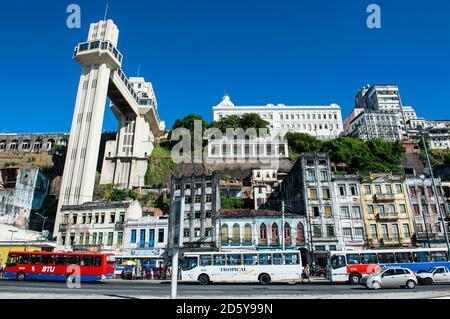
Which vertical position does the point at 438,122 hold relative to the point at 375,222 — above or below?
above

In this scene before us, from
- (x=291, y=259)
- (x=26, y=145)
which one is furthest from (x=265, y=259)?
(x=26, y=145)

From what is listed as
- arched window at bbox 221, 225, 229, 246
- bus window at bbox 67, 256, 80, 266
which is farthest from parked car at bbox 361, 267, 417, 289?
arched window at bbox 221, 225, 229, 246

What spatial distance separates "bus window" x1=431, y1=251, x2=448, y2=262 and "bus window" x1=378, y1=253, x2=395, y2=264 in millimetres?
3437

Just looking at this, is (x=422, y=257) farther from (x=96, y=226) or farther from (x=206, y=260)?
(x=96, y=226)

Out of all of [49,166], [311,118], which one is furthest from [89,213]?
[311,118]

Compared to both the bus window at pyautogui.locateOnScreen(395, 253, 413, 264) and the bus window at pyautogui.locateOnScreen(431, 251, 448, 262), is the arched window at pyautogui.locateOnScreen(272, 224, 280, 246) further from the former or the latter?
the bus window at pyautogui.locateOnScreen(431, 251, 448, 262)

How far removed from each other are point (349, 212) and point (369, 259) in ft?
59.3

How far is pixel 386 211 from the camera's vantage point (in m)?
42.7

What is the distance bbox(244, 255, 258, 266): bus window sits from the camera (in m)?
24.8

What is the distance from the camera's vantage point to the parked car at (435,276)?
21.7 m

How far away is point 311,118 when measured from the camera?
378 ft

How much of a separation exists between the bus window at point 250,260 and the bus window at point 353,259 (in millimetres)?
7787
